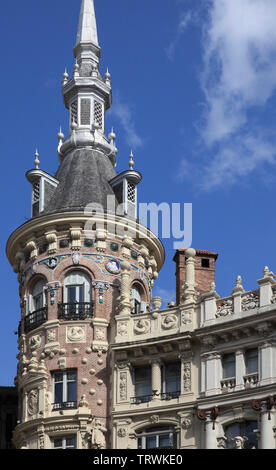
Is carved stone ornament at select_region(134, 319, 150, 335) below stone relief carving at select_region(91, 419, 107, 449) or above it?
above

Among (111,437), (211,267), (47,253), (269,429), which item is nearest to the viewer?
(269,429)

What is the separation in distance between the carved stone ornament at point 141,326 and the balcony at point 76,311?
2.60 meters

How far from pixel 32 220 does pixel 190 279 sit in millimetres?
9613

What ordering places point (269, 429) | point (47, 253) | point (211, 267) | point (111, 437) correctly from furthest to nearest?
point (211, 267), point (47, 253), point (111, 437), point (269, 429)

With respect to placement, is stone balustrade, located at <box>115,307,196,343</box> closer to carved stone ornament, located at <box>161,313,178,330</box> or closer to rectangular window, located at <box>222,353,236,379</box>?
carved stone ornament, located at <box>161,313,178,330</box>

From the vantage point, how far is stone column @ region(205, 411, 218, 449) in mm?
64438

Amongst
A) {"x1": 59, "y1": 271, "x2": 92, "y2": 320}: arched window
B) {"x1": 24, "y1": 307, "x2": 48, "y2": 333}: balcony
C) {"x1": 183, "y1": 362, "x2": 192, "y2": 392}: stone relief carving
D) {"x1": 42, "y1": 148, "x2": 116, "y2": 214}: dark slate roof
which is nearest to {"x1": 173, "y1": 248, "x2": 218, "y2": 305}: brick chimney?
{"x1": 42, "y1": 148, "x2": 116, "y2": 214}: dark slate roof

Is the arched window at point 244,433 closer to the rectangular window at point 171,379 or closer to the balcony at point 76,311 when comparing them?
the rectangular window at point 171,379

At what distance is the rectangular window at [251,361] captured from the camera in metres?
65.2

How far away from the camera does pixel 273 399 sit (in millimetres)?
63281

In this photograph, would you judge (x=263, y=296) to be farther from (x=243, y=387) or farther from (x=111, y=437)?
(x=111, y=437)

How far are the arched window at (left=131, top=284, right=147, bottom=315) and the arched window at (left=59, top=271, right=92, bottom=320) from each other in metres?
2.87

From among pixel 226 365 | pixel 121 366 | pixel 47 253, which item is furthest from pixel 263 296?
pixel 47 253

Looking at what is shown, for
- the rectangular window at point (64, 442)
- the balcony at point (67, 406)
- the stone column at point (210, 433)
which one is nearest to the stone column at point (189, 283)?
the stone column at point (210, 433)
